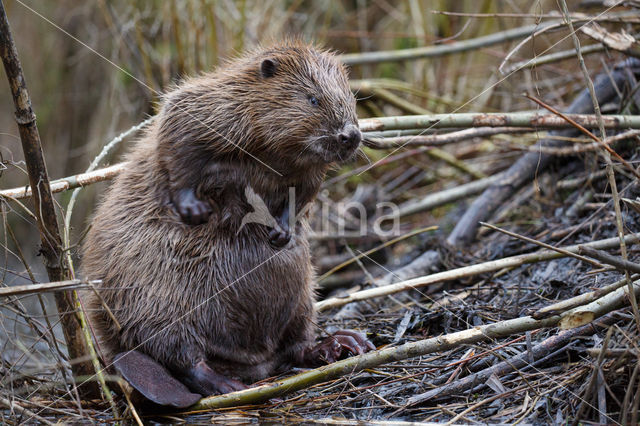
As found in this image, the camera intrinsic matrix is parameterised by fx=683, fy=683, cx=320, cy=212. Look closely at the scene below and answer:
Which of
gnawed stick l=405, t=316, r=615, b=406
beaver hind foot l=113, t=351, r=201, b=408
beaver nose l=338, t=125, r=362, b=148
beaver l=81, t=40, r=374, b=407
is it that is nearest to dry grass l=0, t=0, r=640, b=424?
gnawed stick l=405, t=316, r=615, b=406

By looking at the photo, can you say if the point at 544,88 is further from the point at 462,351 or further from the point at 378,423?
the point at 378,423

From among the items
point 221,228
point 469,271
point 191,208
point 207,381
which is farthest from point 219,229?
point 469,271

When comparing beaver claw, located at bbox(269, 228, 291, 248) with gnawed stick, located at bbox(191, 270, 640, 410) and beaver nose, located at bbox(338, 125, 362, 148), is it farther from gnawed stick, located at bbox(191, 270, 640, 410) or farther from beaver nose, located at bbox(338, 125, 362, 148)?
gnawed stick, located at bbox(191, 270, 640, 410)

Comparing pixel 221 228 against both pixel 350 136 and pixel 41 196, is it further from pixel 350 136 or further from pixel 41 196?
pixel 41 196

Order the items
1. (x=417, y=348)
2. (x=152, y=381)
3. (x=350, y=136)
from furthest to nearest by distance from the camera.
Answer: (x=350, y=136) → (x=152, y=381) → (x=417, y=348)

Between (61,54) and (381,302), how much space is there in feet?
16.9

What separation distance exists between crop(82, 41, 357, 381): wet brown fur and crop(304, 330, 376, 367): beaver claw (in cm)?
23

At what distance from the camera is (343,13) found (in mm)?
8719

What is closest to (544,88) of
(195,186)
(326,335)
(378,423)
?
(326,335)

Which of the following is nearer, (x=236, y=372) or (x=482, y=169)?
(x=236, y=372)

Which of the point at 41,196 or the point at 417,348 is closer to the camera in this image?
the point at 41,196

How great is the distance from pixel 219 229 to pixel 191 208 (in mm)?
167

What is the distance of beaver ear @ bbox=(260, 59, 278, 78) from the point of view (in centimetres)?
332

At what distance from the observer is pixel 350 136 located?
3.14m
